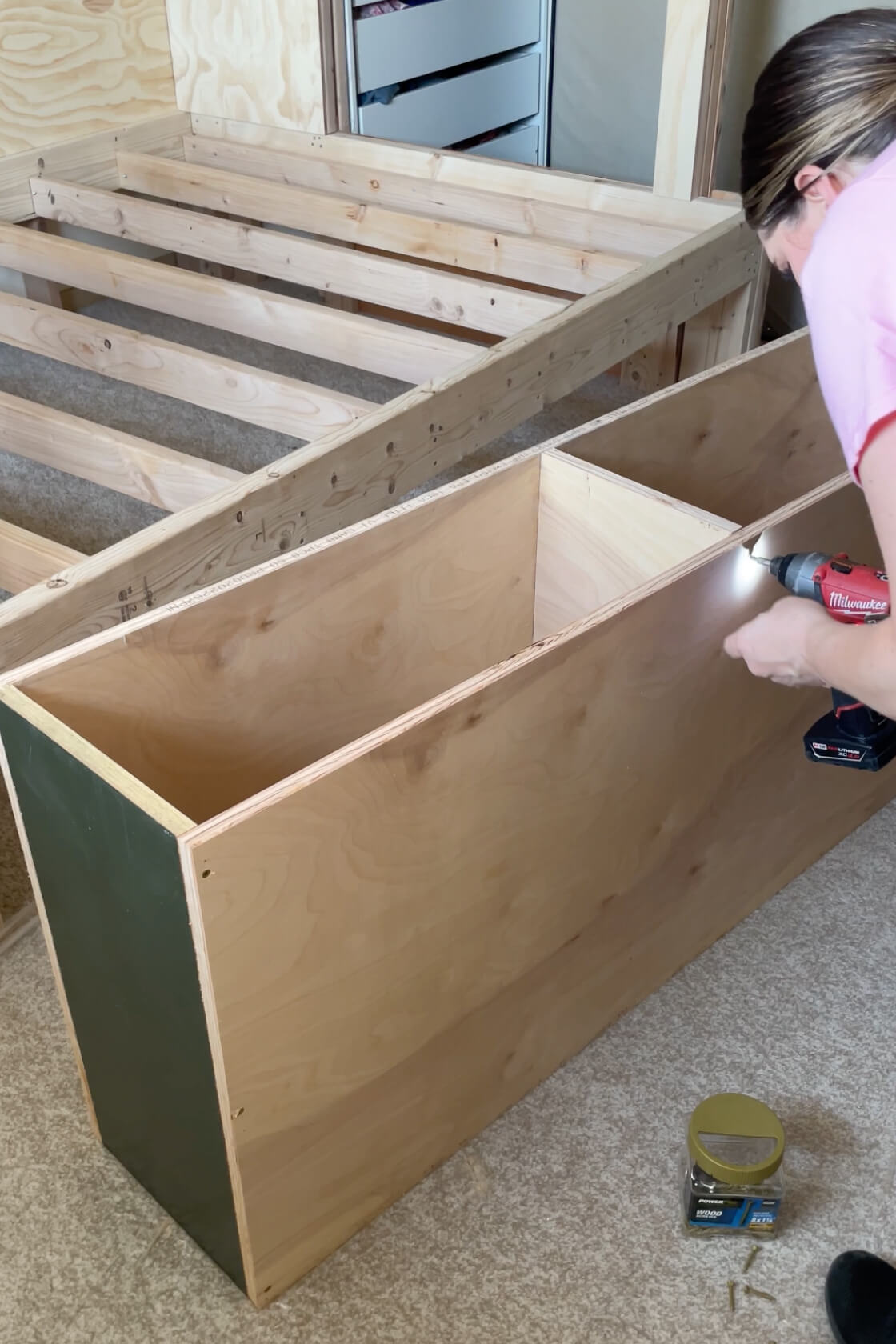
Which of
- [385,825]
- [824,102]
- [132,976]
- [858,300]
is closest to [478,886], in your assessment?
[385,825]

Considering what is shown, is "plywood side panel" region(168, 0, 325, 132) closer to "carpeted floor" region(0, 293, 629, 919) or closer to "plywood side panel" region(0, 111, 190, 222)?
"plywood side panel" region(0, 111, 190, 222)

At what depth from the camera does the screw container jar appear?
4.53 feet

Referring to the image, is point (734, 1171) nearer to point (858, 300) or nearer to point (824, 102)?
point (858, 300)

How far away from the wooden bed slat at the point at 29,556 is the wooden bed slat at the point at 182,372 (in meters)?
0.54

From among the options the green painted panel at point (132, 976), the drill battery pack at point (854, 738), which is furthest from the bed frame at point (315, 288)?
the drill battery pack at point (854, 738)

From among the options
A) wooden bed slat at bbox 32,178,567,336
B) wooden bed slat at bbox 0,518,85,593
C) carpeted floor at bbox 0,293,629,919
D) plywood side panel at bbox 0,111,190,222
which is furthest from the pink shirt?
plywood side panel at bbox 0,111,190,222

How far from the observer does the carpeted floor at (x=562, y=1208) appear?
1352 millimetres

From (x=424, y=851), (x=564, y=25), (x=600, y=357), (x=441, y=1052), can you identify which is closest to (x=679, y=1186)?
(x=441, y=1052)

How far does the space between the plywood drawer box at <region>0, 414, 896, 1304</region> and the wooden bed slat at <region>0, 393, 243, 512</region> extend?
2.03 feet

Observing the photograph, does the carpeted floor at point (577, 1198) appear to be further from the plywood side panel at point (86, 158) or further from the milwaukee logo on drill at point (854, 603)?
the plywood side panel at point (86, 158)

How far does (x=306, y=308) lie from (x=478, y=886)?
161 cm

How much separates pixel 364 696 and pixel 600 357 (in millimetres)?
1005

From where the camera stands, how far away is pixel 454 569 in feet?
5.61

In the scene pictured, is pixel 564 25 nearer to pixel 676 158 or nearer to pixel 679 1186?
pixel 676 158
